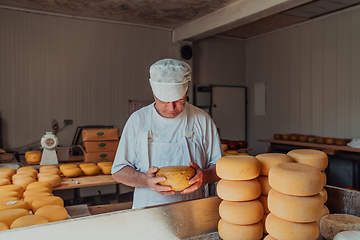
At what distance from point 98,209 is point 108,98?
331cm

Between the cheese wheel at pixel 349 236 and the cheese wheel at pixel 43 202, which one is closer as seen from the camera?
the cheese wheel at pixel 349 236

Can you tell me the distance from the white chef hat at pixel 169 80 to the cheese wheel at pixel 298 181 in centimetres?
80

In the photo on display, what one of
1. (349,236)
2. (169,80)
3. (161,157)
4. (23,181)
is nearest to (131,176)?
(161,157)

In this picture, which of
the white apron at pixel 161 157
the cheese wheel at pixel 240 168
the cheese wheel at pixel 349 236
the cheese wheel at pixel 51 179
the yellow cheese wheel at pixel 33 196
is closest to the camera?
the cheese wheel at pixel 349 236

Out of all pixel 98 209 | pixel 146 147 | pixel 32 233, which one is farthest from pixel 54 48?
pixel 32 233

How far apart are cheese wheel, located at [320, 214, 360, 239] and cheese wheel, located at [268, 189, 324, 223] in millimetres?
186

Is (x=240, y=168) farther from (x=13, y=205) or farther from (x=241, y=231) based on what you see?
(x=13, y=205)

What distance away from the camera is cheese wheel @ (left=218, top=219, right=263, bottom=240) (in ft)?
3.02

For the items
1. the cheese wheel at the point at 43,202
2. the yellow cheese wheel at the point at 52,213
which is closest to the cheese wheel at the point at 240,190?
the yellow cheese wheel at the point at 52,213

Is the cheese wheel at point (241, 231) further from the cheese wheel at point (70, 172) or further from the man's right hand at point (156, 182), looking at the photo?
the cheese wheel at point (70, 172)

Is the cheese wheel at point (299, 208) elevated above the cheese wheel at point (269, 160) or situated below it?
below

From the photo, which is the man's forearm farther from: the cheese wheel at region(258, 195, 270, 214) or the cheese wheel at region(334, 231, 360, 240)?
the cheese wheel at region(334, 231, 360, 240)

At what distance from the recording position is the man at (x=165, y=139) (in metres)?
1.52

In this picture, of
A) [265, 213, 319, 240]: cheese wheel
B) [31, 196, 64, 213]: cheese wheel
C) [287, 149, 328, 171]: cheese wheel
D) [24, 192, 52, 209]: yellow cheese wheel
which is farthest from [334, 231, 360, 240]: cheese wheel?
[24, 192, 52, 209]: yellow cheese wheel
